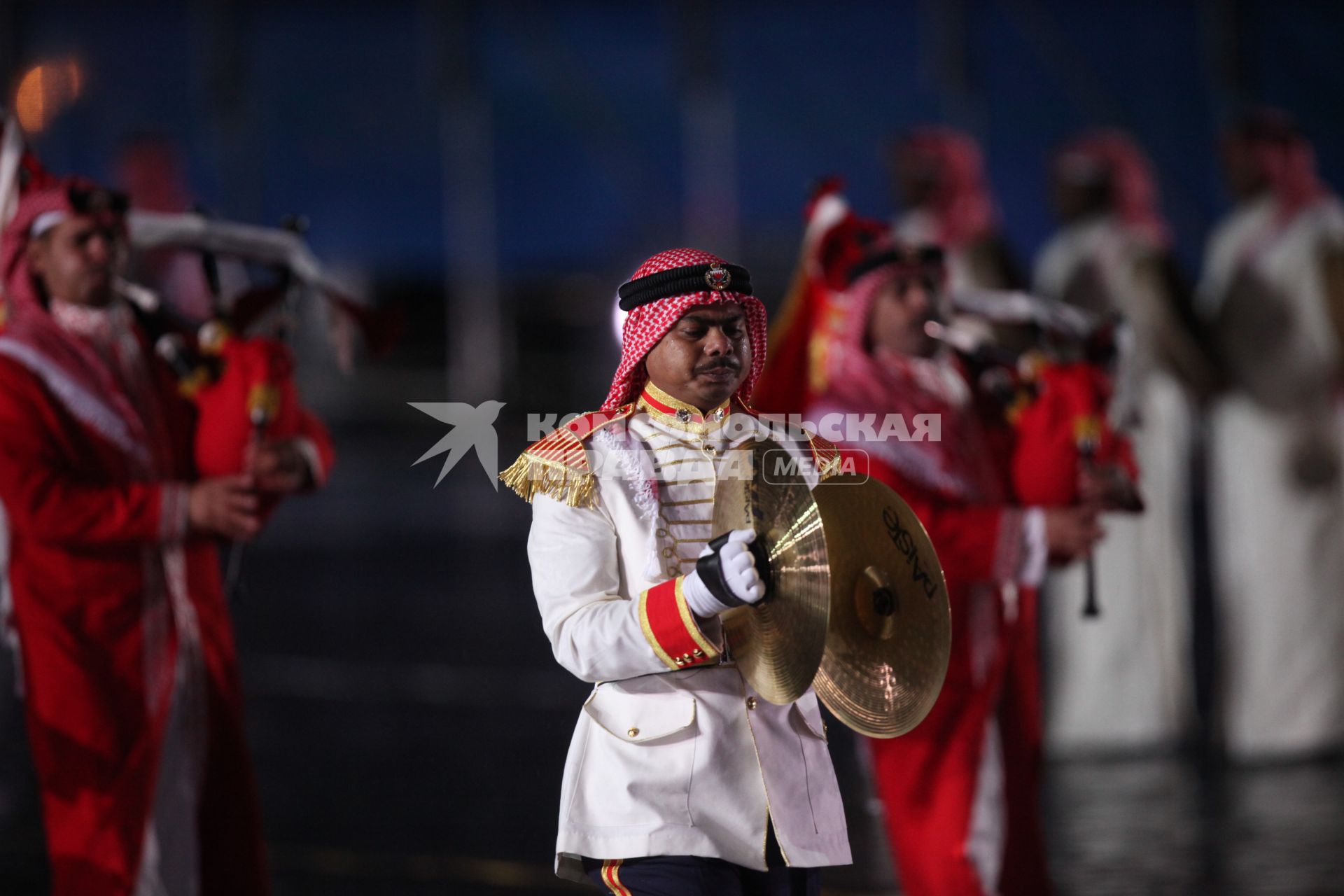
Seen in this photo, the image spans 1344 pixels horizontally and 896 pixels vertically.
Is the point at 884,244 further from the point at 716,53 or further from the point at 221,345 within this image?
the point at 716,53

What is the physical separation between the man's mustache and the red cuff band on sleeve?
0.38 metres

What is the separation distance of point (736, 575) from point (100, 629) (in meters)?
2.13

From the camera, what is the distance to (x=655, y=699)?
123 inches

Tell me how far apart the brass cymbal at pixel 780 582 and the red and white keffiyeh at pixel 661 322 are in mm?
248

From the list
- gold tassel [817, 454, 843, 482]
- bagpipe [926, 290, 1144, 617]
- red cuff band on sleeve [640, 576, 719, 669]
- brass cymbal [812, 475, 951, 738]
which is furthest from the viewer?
bagpipe [926, 290, 1144, 617]

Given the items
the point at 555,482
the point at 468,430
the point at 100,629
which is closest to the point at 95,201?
the point at 100,629

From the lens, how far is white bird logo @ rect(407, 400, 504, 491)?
3920mm

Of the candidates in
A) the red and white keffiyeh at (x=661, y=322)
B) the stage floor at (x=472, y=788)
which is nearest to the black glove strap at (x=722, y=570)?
the red and white keffiyeh at (x=661, y=322)

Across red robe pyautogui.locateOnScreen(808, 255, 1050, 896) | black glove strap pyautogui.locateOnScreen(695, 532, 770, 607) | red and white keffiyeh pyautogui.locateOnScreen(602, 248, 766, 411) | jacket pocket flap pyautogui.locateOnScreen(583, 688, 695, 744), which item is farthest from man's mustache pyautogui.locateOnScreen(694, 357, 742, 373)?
red robe pyautogui.locateOnScreen(808, 255, 1050, 896)

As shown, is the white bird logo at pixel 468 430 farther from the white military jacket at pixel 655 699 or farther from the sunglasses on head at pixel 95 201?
the sunglasses on head at pixel 95 201

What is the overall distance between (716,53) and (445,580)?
516cm

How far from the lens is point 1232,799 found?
6547mm

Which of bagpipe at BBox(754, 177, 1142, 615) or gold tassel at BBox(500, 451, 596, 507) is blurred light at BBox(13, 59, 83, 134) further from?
gold tassel at BBox(500, 451, 596, 507)

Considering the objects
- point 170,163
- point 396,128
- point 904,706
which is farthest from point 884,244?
point 396,128
